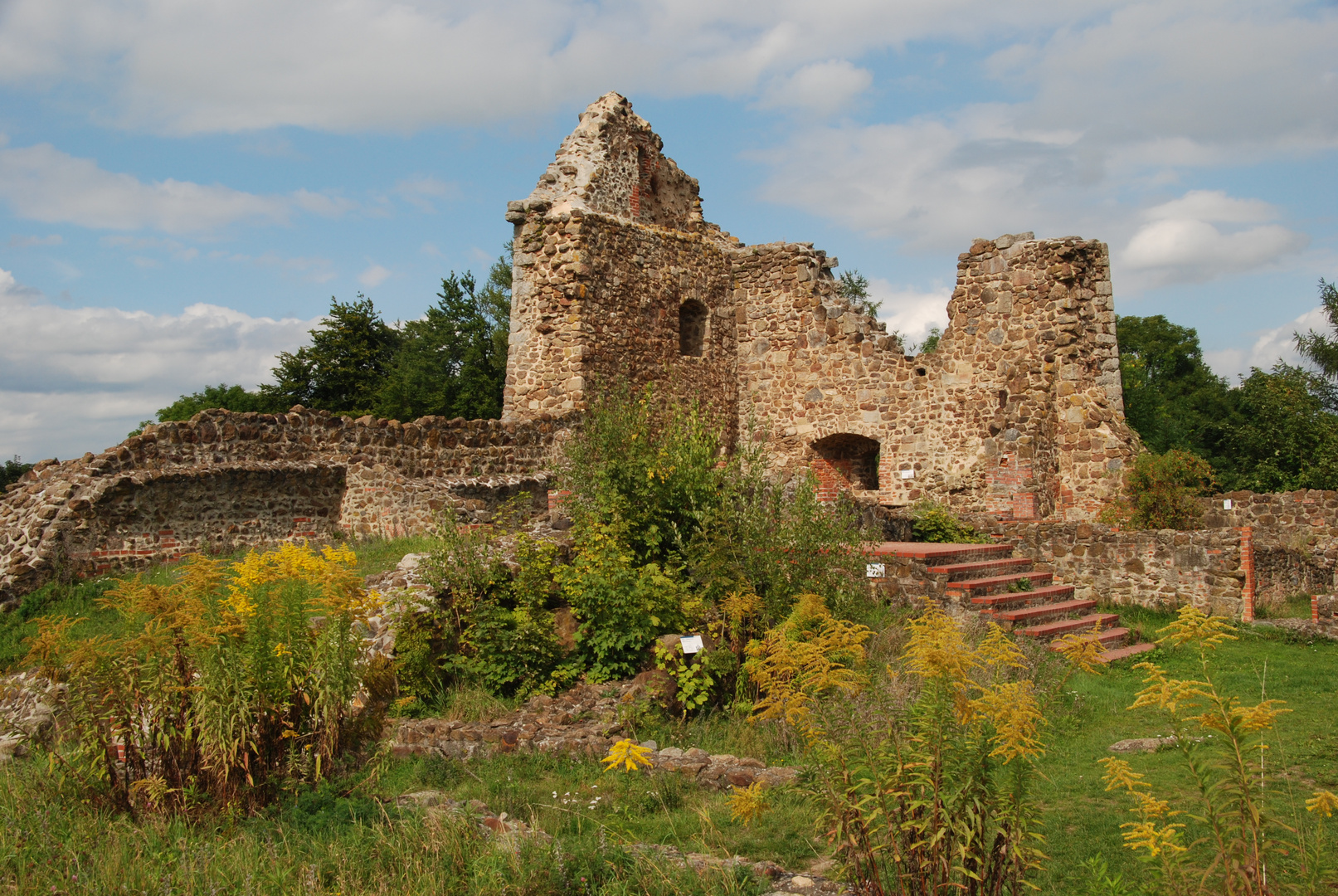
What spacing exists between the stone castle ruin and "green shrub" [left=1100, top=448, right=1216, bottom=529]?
0.61 meters

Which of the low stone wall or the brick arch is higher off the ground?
the brick arch

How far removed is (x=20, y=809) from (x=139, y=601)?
1.25m

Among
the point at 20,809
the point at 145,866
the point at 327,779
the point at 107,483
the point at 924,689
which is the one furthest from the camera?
the point at 107,483

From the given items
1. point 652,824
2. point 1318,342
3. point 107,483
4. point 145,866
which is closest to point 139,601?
point 145,866

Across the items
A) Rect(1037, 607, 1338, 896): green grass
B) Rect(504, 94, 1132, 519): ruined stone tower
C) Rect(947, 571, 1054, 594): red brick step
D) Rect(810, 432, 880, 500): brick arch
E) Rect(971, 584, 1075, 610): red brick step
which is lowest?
Rect(1037, 607, 1338, 896): green grass

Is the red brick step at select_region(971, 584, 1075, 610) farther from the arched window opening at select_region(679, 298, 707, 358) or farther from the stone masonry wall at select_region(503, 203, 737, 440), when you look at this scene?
the arched window opening at select_region(679, 298, 707, 358)

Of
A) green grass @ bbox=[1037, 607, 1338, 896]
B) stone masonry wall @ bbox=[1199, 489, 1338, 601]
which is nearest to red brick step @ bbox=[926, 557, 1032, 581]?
green grass @ bbox=[1037, 607, 1338, 896]

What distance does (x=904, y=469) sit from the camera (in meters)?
16.6

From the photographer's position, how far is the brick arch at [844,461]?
1777 cm

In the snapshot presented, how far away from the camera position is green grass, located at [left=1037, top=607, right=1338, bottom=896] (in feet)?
16.0

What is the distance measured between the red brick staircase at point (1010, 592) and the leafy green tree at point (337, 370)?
24703 millimetres

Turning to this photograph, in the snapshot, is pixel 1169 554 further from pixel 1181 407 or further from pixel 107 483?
pixel 1181 407

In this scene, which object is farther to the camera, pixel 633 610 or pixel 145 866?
pixel 633 610

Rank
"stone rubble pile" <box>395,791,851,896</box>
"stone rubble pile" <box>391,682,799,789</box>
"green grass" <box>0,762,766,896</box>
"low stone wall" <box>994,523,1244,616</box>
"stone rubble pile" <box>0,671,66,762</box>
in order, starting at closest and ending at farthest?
"green grass" <box>0,762,766,896</box>, "stone rubble pile" <box>395,791,851,896</box>, "stone rubble pile" <box>391,682,799,789</box>, "stone rubble pile" <box>0,671,66,762</box>, "low stone wall" <box>994,523,1244,616</box>
